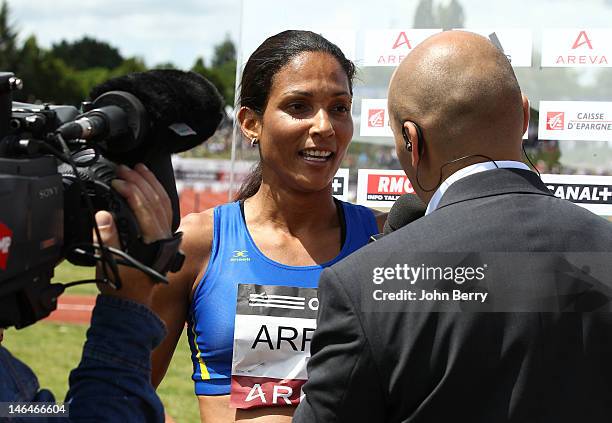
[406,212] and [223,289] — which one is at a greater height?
[406,212]

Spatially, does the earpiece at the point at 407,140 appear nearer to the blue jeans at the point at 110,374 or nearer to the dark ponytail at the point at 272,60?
the blue jeans at the point at 110,374

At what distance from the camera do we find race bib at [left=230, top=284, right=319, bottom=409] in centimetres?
257

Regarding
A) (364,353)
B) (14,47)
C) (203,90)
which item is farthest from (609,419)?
(14,47)

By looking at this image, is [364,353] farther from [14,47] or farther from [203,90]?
[14,47]

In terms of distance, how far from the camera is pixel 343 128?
280 cm

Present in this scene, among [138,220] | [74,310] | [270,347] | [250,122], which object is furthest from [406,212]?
[74,310]

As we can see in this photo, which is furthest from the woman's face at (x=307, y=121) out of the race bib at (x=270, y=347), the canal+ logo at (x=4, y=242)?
the canal+ logo at (x=4, y=242)

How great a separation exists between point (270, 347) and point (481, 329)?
1.09 meters

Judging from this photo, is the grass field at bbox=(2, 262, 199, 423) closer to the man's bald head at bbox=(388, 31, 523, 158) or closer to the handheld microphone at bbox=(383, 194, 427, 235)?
the handheld microphone at bbox=(383, 194, 427, 235)

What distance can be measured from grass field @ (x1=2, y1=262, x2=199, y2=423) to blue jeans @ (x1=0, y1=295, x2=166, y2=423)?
4736mm

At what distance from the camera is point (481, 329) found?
1.62m

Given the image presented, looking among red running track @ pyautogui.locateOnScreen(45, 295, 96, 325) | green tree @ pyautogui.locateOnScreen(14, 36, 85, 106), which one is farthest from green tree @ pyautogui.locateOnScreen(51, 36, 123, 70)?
red running track @ pyautogui.locateOnScreen(45, 295, 96, 325)

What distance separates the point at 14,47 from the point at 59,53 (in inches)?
723

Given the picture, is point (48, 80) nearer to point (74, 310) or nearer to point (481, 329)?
point (74, 310)
